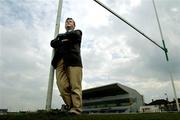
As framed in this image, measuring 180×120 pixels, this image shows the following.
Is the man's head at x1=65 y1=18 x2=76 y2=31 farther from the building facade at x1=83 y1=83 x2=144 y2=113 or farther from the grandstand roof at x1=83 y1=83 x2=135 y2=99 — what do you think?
the grandstand roof at x1=83 y1=83 x2=135 y2=99

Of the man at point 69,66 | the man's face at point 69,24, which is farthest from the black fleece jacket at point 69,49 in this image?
the man's face at point 69,24

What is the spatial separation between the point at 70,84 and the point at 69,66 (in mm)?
326

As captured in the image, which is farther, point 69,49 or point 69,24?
point 69,24

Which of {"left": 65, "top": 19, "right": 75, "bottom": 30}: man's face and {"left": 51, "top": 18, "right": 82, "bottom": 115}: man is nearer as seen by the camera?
{"left": 51, "top": 18, "right": 82, "bottom": 115}: man

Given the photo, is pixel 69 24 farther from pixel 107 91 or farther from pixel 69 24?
pixel 107 91

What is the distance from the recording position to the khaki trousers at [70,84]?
460 cm

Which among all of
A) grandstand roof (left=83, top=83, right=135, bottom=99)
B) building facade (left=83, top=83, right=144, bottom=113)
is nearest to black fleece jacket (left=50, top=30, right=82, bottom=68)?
building facade (left=83, top=83, right=144, bottom=113)

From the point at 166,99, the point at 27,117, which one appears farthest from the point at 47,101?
the point at 166,99

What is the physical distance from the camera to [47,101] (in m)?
4.80

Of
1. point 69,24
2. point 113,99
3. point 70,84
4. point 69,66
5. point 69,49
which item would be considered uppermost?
point 113,99

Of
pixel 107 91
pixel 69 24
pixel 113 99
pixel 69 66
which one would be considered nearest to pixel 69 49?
pixel 69 66

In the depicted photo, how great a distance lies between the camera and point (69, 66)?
4.67 meters

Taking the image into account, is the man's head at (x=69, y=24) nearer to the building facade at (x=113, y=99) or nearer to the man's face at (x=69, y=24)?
the man's face at (x=69, y=24)

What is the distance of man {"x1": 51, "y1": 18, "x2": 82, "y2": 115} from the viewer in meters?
4.63
